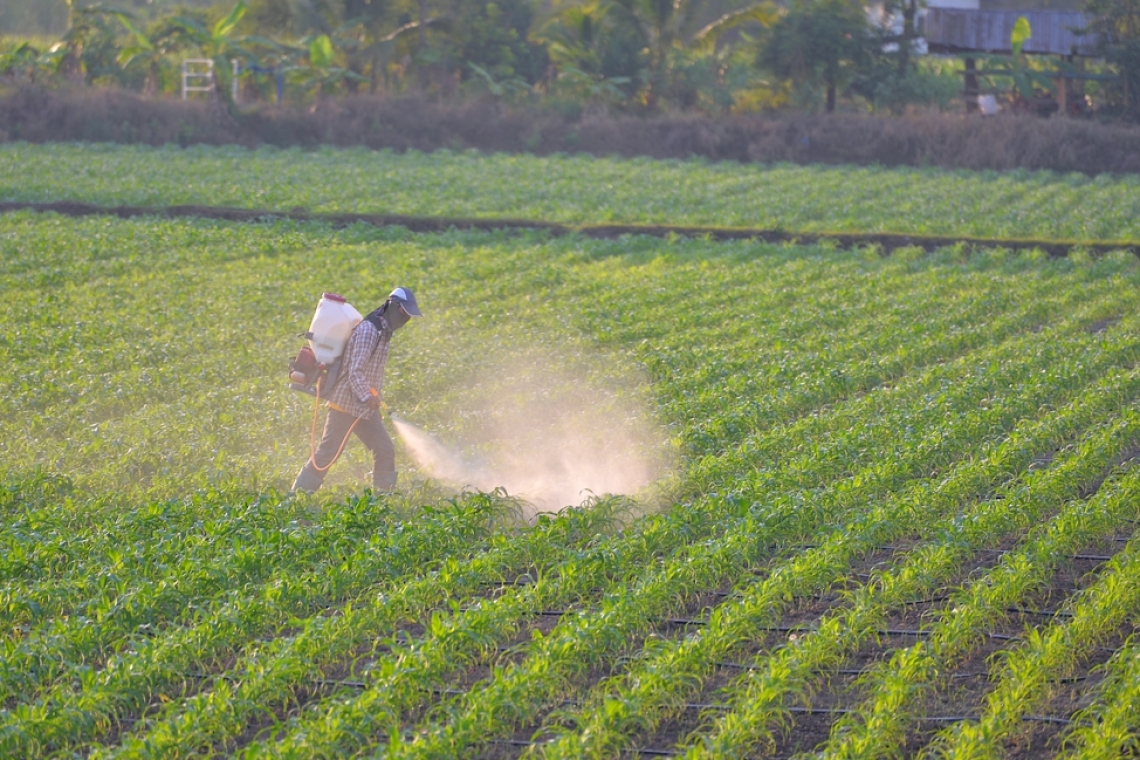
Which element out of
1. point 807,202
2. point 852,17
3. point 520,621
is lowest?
point 520,621

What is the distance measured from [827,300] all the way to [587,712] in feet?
35.7

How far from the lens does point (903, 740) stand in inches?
217

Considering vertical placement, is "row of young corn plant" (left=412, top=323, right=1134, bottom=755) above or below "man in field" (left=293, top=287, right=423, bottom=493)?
below

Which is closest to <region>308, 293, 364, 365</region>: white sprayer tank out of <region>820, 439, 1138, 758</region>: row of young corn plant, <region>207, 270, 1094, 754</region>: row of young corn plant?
<region>207, 270, 1094, 754</region>: row of young corn plant

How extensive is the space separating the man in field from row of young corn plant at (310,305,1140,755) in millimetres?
2448

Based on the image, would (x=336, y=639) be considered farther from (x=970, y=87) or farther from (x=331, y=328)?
(x=970, y=87)

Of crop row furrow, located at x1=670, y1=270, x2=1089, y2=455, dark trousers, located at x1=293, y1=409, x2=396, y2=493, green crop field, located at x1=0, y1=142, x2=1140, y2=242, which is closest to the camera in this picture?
dark trousers, located at x1=293, y1=409, x2=396, y2=493

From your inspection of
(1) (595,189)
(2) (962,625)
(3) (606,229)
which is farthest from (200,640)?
(1) (595,189)

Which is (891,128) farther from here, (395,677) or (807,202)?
(395,677)

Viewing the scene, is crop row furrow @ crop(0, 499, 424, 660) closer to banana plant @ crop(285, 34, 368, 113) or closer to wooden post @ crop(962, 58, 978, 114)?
banana plant @ crop(285, 34, 368, 113)

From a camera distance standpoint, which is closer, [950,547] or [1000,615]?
[1000,615]

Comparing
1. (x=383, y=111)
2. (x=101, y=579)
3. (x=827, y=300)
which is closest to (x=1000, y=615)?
(x=101, y=579)

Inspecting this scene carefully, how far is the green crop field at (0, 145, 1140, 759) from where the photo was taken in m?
5.71

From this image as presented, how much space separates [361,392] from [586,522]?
1742 millimetres
